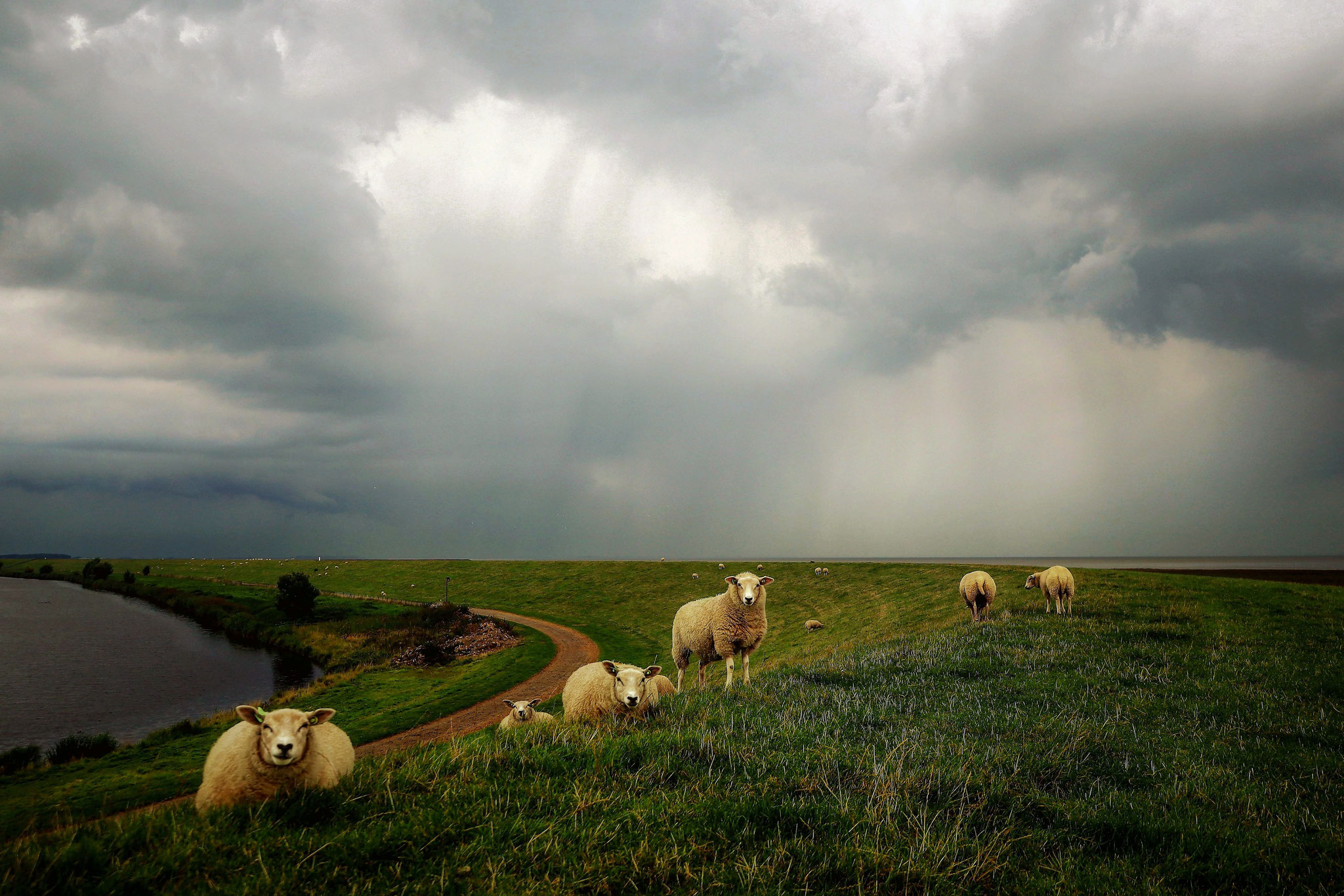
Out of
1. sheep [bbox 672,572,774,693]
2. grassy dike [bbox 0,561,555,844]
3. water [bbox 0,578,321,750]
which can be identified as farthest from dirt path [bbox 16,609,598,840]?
water [bbox 0,578,321,750]

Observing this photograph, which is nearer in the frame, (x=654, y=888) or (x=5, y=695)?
(x=654, y=888)

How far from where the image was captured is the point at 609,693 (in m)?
11.8

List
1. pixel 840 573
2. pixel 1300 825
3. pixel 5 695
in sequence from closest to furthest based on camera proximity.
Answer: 1. pixel 1300 825
2. pixel 5 695
3. pixel 840 573

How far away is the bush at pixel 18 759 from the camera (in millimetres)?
20619

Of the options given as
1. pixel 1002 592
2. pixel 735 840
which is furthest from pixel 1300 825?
pixel 1002 592

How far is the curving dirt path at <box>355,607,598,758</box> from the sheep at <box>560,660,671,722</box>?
2426mm

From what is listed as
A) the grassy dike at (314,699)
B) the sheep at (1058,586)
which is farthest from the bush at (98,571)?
the sheep at (1058,586)

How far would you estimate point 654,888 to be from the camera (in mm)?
4215

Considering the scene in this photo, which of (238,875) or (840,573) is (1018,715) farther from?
(840,573)

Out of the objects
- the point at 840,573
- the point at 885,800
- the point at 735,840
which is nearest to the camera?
the point at 735,840

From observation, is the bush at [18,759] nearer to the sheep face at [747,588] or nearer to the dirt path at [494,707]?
the dirt path at [494,707]

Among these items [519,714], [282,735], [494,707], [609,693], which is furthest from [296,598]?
[282,735]

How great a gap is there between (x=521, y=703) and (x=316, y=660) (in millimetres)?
38261

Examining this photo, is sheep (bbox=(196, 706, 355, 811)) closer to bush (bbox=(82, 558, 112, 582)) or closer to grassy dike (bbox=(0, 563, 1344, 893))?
grassy dike (bbox=(0, 563, 1344, 893))
